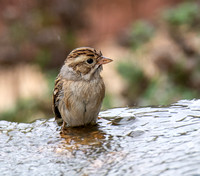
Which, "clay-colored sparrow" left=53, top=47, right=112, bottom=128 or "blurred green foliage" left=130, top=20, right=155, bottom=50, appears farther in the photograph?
"blurred green foliage" left=130, top=20, right=155, bottom=50

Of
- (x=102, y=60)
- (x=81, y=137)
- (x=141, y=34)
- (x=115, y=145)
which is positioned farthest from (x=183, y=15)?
(x=115, y=145)

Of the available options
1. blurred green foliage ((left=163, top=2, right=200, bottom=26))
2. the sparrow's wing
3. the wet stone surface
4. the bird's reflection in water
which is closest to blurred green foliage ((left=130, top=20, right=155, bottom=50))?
blurred green foliage ((left=163, top=2, right=200, bottom=26))

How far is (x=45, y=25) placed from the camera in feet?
31.4

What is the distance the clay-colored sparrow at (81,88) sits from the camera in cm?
406

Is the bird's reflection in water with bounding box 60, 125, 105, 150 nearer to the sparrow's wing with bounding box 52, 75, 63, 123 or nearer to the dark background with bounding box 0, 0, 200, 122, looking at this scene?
the sparrow's wing with bounding box 52, 75, 63, 123

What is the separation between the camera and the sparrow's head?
4148 millimetres

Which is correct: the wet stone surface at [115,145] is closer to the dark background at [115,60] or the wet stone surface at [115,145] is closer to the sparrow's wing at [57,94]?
the sparrow's wing at [57,94]

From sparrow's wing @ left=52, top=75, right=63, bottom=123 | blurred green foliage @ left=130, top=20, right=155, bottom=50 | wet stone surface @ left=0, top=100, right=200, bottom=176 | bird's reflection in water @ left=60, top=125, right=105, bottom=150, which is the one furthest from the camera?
blurred green foliage @ left=130, top=20, right=155, bottom=50

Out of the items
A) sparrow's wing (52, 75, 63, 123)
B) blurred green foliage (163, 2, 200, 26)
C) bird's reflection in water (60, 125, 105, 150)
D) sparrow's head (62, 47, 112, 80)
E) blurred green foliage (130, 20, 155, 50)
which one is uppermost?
blurred green foliage (163, 2, 200, 26)

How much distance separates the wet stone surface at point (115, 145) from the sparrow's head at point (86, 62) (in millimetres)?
480

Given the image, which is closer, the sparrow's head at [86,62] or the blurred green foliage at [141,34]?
the sparrow's head at [86,62]

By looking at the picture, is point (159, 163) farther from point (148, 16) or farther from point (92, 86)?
point (148, 16)

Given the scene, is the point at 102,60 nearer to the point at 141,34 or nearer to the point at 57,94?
the point at 57,94

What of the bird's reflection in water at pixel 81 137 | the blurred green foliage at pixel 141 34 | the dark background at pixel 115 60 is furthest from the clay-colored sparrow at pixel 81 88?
the blurred green foliage at pixel 141 34
